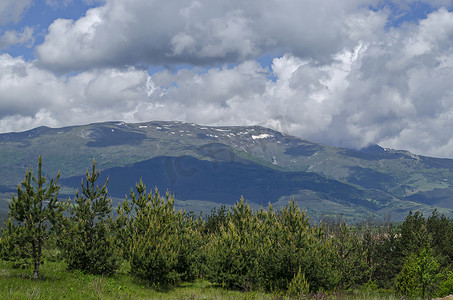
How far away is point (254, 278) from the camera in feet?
117

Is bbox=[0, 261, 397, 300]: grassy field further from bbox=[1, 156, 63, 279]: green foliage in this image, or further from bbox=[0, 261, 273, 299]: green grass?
bbox=[1, 156, 63, 279]: green foliage

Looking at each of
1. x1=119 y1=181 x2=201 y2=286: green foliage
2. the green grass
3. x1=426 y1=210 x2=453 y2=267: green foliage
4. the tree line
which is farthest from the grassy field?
x1=426 y1=210 x2=453 y2=267: green foliage

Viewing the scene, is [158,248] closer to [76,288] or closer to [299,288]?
[76,288]

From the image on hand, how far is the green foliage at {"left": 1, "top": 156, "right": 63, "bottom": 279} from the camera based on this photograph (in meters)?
25.7

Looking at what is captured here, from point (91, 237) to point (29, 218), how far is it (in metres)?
7.02

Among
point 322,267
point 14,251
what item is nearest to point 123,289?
point 14,251

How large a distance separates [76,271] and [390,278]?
75.7 m

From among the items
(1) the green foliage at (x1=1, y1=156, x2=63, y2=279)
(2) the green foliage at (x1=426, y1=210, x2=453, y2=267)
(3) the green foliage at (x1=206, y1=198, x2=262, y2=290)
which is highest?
(1) the green foliage at (x1=1, y1=156, x2=63, y2=279)

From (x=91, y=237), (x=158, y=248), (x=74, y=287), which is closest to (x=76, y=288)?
(x=74, y=287)

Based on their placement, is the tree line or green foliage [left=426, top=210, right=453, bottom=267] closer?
the tree line

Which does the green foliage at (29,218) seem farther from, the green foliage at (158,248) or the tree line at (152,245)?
the green foliage at (158,248)

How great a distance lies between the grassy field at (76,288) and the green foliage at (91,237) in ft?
3.67

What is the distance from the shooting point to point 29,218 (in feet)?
86.2

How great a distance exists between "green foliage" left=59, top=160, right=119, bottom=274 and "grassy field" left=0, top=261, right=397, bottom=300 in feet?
3.67
